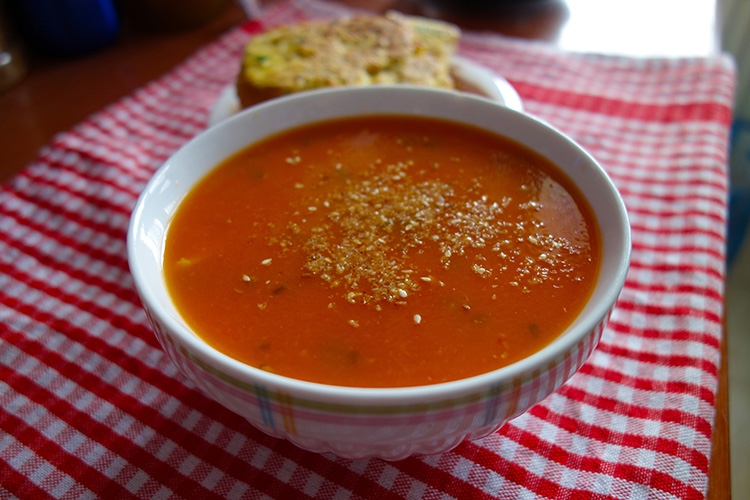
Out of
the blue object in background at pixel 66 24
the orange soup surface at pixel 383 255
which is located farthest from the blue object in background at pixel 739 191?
the blue object in background at pixel 66 24

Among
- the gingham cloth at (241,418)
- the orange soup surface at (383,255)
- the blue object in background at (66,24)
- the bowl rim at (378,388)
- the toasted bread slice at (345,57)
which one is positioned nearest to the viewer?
the bowl rim at (378,388)

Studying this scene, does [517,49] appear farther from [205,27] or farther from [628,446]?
[628,446]

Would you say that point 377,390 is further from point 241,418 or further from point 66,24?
point 66,24

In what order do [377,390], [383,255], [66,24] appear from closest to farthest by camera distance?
[377,390]
[383,255]
[66,24]

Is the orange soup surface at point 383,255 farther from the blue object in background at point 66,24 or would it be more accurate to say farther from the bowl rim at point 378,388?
the blue object in background at point 66,24

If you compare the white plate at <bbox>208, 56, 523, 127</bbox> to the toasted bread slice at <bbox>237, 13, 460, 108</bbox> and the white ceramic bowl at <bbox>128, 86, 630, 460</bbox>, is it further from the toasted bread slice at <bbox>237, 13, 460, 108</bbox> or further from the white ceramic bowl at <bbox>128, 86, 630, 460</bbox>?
the white ceramic bowl at <bbox>128, 86, 630, 460</bbox>

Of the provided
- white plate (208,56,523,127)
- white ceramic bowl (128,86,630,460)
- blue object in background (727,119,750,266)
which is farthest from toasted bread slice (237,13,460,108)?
blue object in background (727,119,750,266)

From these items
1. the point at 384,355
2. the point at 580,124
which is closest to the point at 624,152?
the point at 580,124

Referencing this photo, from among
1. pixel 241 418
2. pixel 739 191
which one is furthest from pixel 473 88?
pixel 739 191
